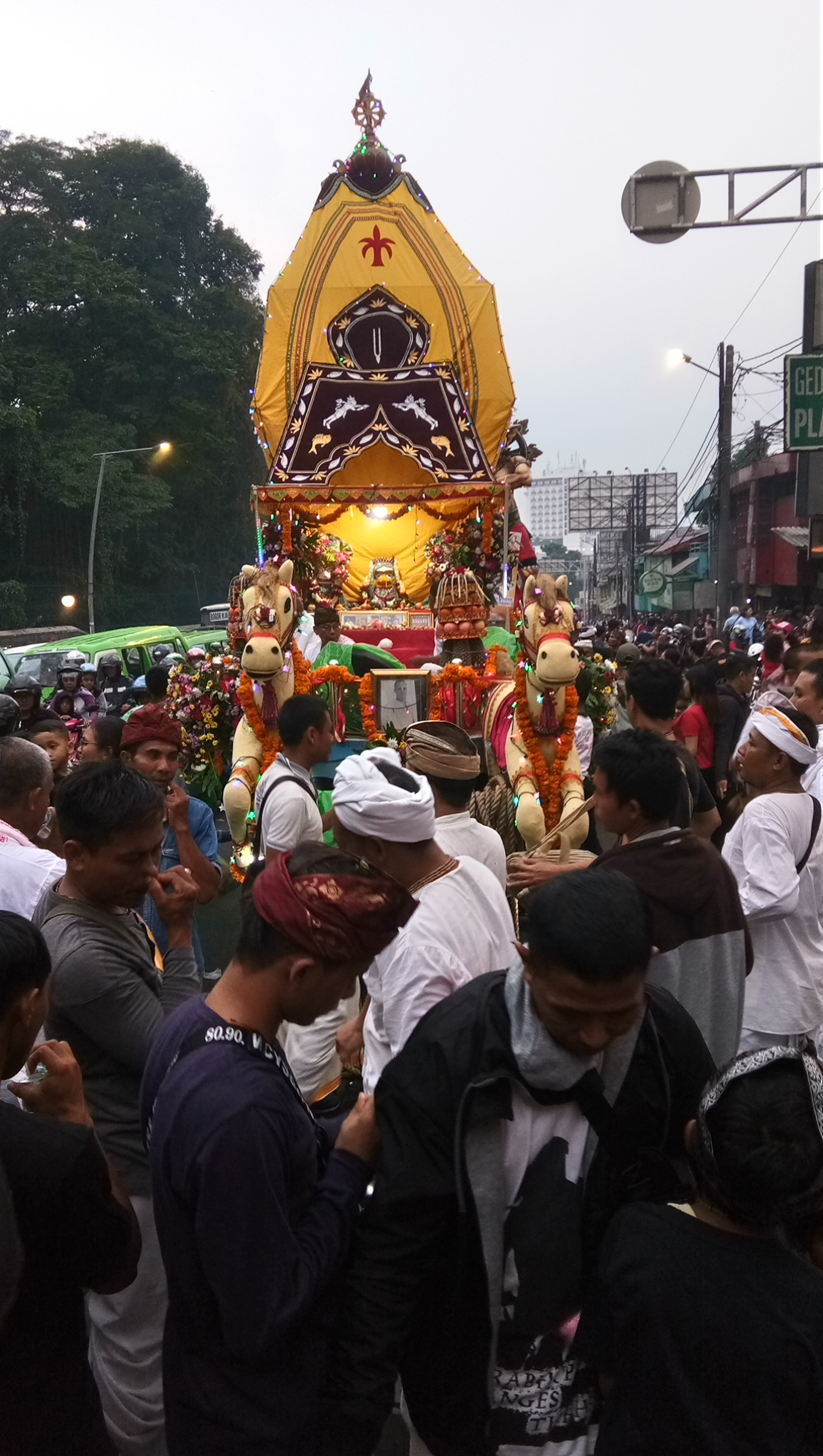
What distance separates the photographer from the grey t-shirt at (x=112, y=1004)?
8.16 ft

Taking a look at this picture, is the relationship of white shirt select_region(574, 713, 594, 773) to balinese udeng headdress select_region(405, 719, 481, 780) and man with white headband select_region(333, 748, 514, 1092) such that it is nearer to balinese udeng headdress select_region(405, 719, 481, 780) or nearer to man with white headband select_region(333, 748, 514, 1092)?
balinese udeng headdress select_region(405, 719, 481, 780)

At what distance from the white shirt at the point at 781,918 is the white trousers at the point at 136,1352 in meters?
2.10

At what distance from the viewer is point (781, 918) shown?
379cm

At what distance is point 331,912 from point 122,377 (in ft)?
117

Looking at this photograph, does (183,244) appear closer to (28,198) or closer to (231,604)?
(28,198)

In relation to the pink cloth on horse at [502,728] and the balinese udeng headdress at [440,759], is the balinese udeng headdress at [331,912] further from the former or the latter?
the pink cloth on horse at [502,728]

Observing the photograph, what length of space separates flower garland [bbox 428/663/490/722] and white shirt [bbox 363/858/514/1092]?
451 cm

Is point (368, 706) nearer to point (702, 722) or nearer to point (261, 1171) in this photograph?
point (702, 722)

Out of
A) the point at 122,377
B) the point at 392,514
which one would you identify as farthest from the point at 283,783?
the point at 122,377

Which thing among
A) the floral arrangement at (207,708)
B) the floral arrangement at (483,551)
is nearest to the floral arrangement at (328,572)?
the floral arrangement at (483,551)

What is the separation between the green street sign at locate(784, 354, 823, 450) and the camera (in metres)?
9.19

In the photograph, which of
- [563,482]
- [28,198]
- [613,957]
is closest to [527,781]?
[613,957]

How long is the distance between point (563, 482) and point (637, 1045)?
16106cm

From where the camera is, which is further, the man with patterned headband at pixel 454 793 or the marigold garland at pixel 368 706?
the marigold garland at pixel 368 706
